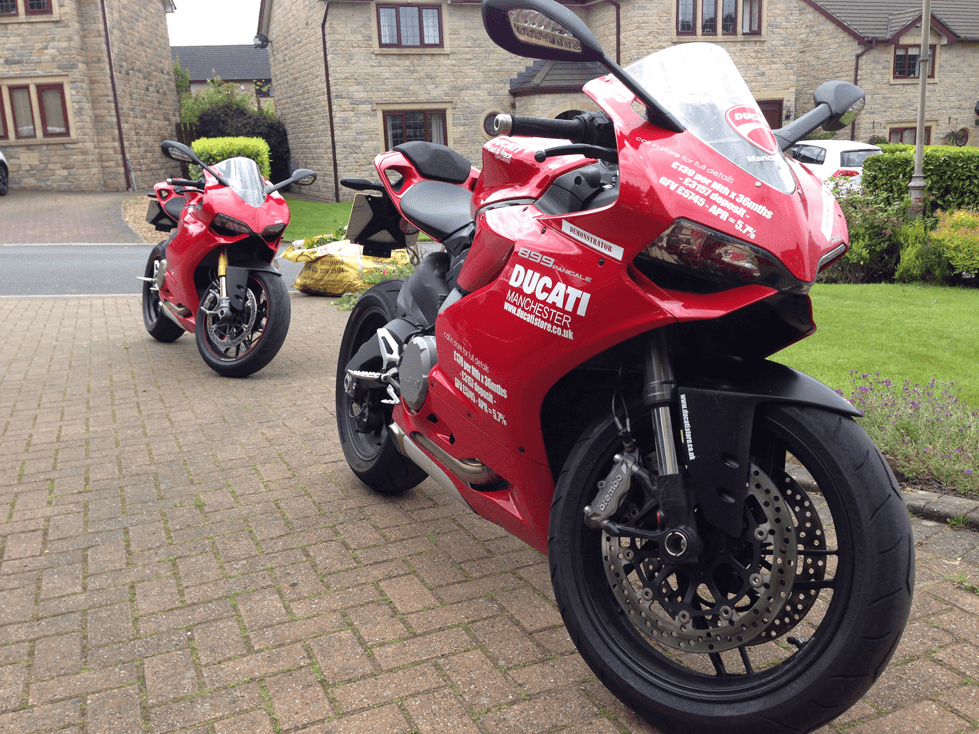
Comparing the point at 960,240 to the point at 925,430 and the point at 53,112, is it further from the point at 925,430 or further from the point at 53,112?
the point at 53,112

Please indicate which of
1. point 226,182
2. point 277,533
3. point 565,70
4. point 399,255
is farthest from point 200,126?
point 277,533

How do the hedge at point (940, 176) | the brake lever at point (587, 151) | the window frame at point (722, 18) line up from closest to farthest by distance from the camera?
1. the brake lever at point (587, 151)
2. the hedge at point (940, 176)
3. the window frame at point (722, 18)

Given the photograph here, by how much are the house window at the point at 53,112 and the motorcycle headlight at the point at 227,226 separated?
1007 inches

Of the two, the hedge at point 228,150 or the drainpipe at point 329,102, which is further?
the drainpipe at point 329,102

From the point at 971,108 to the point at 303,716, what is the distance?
38.4m

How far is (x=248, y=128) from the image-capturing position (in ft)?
96.5

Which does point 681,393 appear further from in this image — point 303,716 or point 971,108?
point 971,108

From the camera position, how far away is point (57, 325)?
834 centimetres

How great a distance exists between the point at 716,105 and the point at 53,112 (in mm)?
30784

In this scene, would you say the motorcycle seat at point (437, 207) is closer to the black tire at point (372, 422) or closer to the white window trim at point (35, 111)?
the black tire at point (372, 422)

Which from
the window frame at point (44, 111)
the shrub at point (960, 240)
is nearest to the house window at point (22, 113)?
the window frame at point (44, 111)

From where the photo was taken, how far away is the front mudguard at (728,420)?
197cm

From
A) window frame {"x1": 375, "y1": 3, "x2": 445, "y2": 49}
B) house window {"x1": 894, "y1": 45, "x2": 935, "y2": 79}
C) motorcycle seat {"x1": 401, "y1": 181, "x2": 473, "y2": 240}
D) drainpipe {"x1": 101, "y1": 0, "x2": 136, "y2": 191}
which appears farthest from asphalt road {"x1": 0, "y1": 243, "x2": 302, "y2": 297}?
house window {"x1": 894, "y1": 45, "x2": 935, "y2": 79}

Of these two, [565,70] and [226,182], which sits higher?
[565,70]
